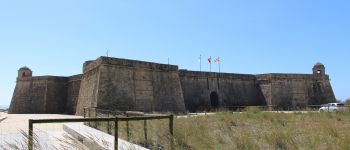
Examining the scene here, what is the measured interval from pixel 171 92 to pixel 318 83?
1685 cm

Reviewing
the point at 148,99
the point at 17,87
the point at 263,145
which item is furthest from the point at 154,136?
the point at 17,87

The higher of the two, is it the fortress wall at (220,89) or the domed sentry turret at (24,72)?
the domed sentry turret at (24,72)

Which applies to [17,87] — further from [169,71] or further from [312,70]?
[312,70]

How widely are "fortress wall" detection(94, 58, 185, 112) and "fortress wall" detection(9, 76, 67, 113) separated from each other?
39.7 feet

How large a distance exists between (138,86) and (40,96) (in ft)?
43.1

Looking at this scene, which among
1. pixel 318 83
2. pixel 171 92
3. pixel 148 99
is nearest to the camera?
pixel 148 99

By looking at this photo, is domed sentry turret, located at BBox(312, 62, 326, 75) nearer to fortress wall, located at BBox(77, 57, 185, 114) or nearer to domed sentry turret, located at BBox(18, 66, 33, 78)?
fortress wall, located at BBox(77, 57, 185, 114)

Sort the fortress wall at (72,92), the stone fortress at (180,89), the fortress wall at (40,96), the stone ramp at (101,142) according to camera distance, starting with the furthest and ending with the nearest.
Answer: the fortress wall at (40,96)
the fortress wall at (72,92)
the stone fortress at (180,89)
the stone ramp at (101,142)

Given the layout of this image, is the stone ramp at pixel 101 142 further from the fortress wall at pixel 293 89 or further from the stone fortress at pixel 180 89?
the fortress wall at pixel 293 89

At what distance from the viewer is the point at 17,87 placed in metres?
29.7

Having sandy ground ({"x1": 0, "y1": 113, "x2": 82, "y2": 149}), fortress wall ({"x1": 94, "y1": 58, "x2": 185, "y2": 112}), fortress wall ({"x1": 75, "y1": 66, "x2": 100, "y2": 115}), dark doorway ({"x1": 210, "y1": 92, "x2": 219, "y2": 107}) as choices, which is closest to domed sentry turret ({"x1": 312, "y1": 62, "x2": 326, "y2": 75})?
dark doorway ({"x1": 210, "y1": 92, "x2": 219, "y2": 107})

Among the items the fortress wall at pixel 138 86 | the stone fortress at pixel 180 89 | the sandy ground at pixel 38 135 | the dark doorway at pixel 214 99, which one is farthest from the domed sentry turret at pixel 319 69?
the sandy ground at pixel 38 135

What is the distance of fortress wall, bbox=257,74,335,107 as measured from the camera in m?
29.1

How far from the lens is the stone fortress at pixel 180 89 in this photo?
68.3ft
